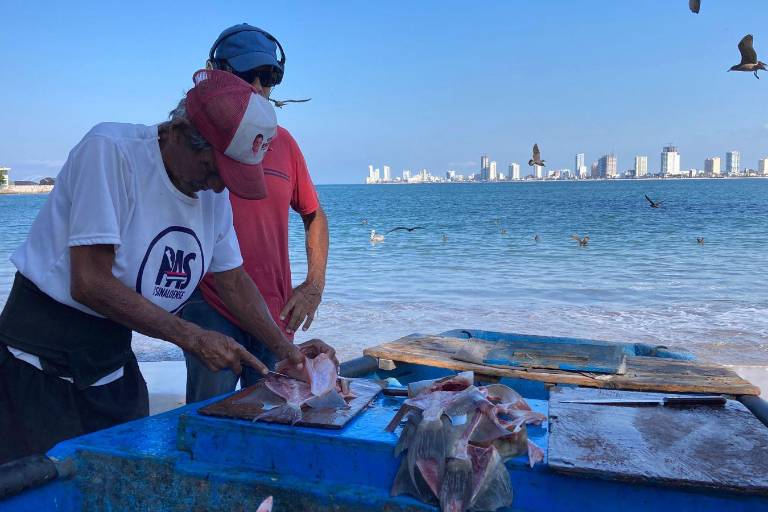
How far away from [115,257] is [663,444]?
1.77 m

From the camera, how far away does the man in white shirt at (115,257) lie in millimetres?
2020

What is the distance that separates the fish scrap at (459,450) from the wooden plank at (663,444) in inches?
5.3

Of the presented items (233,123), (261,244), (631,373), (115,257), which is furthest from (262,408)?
(631,373)

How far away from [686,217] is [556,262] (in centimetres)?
2623

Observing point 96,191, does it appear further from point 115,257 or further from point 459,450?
point 459,450

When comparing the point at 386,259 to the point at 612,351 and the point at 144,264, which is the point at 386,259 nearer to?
the point at 612,351

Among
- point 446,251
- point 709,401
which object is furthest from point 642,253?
point 709,401

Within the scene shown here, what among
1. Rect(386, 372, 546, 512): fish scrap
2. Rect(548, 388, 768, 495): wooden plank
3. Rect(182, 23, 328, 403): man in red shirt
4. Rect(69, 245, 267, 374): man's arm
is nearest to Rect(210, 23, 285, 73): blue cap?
Rect(182, 23, 328, 403): man in red shirt

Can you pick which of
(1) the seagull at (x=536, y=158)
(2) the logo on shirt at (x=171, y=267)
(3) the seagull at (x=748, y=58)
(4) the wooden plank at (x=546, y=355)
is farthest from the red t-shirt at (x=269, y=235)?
(1) the seagull at (x=536, y=158)

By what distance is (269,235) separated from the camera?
3.18 m

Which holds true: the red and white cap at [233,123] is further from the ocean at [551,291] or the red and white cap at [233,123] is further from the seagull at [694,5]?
the seagull at [694,5]

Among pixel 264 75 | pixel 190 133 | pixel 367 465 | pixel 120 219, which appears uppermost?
pixel 264 75

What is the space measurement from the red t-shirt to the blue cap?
450mm

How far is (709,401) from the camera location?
2242 mm
